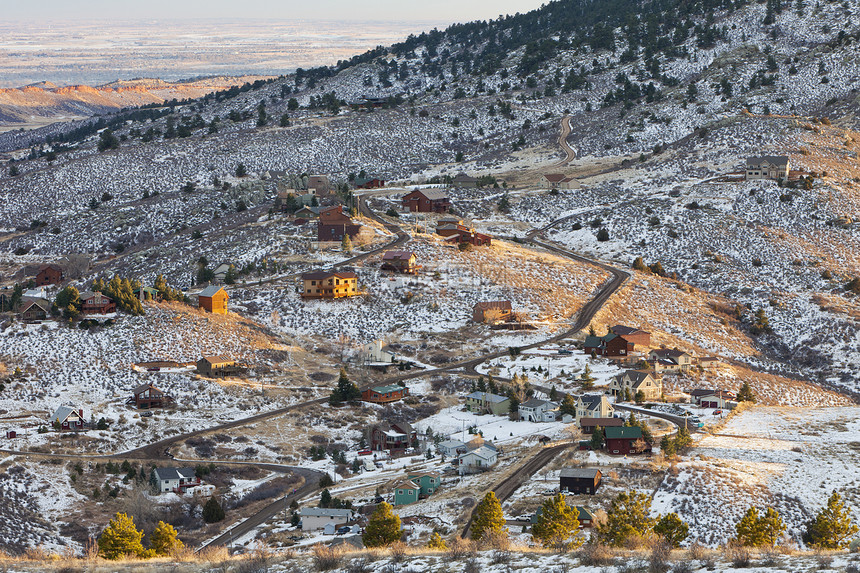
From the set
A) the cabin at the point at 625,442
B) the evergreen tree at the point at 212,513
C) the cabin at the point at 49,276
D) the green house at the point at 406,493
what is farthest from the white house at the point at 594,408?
the cabin at the point at 49,276

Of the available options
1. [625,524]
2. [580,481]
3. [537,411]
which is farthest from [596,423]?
[625,524]

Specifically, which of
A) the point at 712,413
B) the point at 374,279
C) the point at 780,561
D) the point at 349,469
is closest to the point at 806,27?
the point at 374,279

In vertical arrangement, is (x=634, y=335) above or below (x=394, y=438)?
above

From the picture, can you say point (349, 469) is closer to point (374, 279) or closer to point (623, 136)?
point (374, 279)

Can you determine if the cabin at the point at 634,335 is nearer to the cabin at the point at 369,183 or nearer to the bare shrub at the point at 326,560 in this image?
the bare shrub at the point at 326,560

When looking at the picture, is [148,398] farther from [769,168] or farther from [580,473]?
[769,168]

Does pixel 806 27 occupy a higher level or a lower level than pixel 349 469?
higher

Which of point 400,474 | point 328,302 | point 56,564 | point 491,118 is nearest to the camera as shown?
point 56,564
